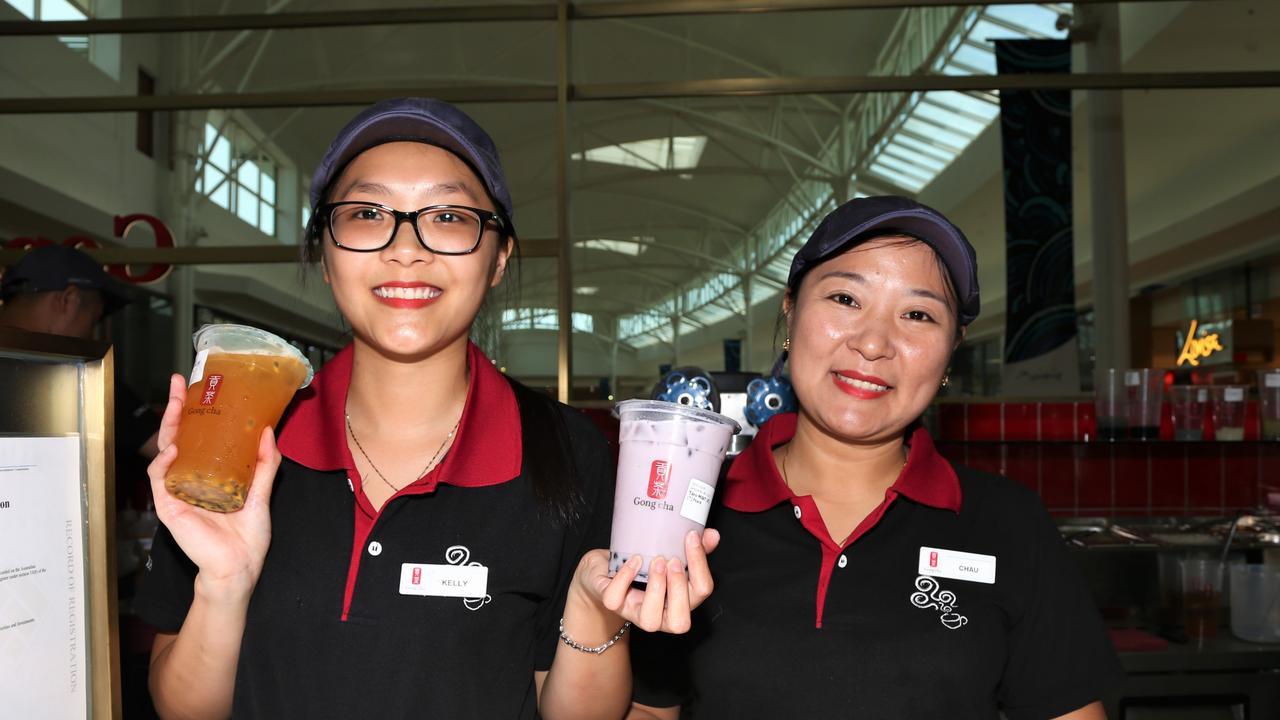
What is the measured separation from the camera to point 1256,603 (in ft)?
8.47

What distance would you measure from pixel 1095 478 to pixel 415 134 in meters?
2.97

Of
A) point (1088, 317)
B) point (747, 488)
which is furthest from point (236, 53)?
point (747, 488)

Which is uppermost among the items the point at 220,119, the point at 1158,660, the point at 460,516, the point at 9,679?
the point at 220,119

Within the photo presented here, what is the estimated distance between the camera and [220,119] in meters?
10.9

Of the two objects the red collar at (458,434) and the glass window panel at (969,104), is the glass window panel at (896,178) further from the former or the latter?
the red collar at (458,434)

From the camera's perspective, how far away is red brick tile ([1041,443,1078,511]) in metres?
3.35

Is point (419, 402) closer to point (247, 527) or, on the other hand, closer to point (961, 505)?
point (247, 527)

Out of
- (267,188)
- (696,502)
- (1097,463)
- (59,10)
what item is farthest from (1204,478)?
(267,188)

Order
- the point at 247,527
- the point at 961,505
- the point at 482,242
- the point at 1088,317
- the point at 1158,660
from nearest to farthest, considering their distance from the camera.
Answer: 1. the point at 247,527
2. the point at 482,242
3. the point at 961,505
4. the point at 1158,660
5. the point at 1088,317

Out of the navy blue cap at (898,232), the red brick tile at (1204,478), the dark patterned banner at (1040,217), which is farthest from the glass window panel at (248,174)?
the navy blue cap at (898,232)

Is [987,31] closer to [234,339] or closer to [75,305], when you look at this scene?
[75,305]

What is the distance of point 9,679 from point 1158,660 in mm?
2639

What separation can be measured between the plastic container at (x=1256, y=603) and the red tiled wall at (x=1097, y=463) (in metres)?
0.68

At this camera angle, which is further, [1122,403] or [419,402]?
[1122,403]
